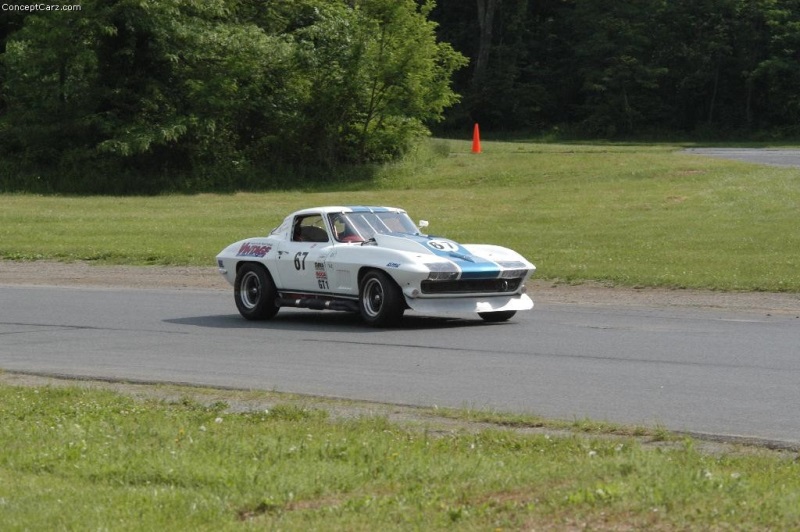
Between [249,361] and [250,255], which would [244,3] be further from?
[249,361]

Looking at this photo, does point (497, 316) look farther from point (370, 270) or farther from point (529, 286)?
point (529, 286)

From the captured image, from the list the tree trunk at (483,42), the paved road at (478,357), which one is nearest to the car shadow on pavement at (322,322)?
the paved road at (478,357)

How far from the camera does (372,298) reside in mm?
15086

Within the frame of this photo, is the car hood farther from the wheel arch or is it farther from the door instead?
the wheel arch

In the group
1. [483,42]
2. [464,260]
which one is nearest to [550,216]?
[464,260]

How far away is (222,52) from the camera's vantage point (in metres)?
45.1

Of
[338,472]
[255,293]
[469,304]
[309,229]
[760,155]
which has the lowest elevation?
[255,293]

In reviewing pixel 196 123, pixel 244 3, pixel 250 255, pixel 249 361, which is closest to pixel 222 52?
pixel 196 123

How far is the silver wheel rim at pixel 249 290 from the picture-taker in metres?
16.5

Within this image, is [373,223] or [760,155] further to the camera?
[760,155]

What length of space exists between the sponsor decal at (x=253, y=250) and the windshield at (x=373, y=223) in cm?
109

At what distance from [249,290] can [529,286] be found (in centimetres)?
568

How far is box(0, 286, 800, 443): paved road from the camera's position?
9.58 meters

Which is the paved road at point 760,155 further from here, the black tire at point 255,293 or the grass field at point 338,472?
the grass field at point 338,472
